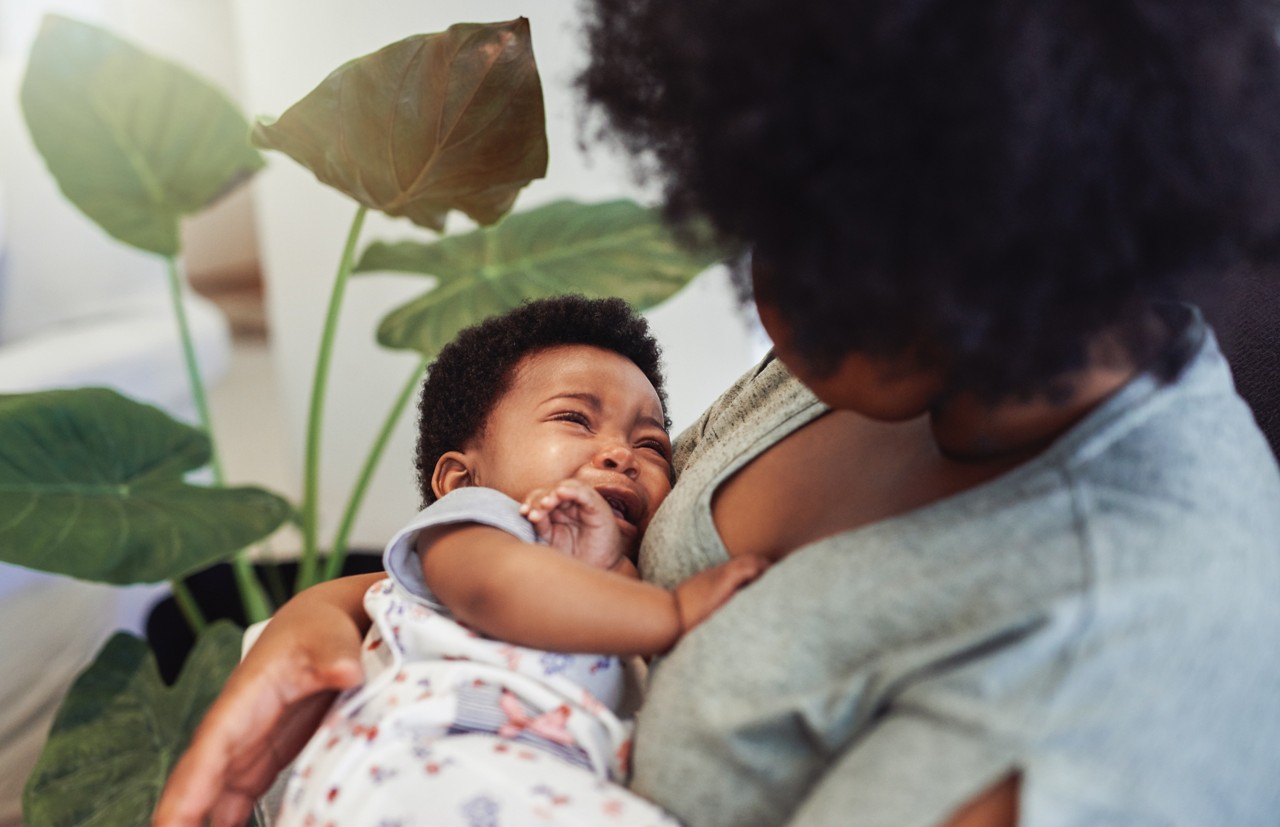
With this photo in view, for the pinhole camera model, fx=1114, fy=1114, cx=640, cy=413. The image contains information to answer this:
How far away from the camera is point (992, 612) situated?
56cm

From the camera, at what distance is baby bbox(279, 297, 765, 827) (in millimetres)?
655

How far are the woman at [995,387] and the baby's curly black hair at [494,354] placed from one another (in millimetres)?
347

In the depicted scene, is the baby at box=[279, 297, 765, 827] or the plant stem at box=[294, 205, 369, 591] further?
the plant stem at box=[294, 205, 369, 591]

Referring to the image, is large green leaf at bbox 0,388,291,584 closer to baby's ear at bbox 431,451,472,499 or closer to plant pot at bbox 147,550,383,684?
baby's ear at bbox 431,451,472,499

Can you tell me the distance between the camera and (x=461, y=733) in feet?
2.37

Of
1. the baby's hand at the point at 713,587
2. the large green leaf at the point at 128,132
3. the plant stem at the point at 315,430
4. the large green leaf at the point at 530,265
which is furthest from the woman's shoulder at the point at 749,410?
the large green leaf at the point at 128,132

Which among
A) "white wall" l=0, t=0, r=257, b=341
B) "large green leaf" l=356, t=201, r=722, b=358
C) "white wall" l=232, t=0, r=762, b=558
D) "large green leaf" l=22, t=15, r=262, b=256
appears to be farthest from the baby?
"white wall" l=0, t=0, r=257, b=341

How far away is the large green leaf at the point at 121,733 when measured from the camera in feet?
4.01

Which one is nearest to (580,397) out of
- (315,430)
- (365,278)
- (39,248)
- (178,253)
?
(315,430)

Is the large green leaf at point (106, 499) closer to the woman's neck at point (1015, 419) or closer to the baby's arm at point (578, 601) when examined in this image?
the baby's arm at point (578, 601)

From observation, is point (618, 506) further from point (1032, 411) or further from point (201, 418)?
point (201, 418)

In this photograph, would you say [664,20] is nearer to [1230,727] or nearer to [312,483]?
[1230,727]

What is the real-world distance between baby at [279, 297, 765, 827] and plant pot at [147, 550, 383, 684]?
1.09m

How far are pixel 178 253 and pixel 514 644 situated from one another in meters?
1.07
